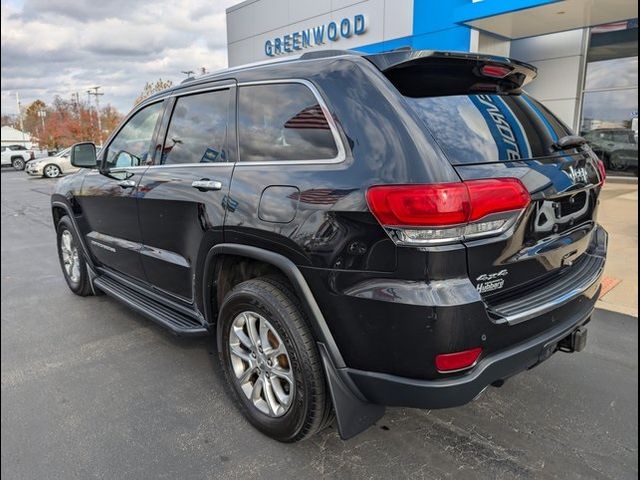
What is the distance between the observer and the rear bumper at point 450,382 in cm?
196

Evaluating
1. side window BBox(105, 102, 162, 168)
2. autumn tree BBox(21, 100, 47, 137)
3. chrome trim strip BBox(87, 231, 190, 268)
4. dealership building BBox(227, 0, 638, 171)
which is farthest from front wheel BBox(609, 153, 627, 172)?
autumn tree BBox(21, 100, 47, 137)

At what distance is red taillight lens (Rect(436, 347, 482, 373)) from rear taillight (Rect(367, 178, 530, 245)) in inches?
17.8

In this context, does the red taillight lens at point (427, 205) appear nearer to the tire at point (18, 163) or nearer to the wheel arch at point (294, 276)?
the wheel arch at point (294, 276)

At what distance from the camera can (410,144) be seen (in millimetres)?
1953

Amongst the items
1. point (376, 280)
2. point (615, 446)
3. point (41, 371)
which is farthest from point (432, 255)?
point (41, 371)

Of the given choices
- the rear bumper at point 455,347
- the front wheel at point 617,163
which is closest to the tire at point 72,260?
the rear bumper at point 455,347

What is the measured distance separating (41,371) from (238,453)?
1741 millimetres

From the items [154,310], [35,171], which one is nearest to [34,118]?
[35,171]

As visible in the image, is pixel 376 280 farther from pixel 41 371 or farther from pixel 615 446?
pixel 41 371

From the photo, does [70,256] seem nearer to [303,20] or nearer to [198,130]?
[198,130]

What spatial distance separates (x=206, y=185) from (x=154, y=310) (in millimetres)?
1149

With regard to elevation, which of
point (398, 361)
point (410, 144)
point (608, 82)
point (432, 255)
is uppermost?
point (608, 82)

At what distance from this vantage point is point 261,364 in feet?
8.59

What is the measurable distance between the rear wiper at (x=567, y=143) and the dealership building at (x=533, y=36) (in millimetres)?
7888
